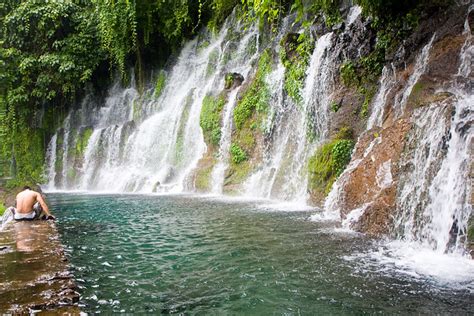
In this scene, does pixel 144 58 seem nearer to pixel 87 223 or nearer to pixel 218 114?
pixel 218 114

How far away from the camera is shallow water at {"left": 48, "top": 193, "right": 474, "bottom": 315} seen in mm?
4105

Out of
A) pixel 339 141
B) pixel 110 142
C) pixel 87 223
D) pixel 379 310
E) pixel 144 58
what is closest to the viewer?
pixel 379 310

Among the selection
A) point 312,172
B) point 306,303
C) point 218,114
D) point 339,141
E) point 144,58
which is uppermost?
point 144,58

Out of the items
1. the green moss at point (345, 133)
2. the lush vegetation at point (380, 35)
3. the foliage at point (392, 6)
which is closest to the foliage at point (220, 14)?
the lush vegetation at point (380, 35)

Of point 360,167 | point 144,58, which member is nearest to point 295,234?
point 360,167

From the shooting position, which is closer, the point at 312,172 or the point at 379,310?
the point at 379,310

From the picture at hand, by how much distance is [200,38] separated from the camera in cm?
2284

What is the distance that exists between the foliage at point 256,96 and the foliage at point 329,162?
14.9 feet

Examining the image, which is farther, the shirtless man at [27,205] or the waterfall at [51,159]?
the waterfall at [51,159]

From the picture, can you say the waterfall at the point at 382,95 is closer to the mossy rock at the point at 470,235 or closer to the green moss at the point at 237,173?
the mossy rock at the point at 470,235

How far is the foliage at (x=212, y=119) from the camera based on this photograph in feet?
54.5

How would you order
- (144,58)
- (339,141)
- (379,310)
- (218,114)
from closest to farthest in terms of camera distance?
(379,310), (339,141), (218,114), (144,58)

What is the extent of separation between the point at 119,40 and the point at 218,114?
8.51m

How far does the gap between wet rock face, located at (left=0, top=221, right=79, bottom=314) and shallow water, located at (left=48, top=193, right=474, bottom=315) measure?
0.31m
